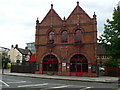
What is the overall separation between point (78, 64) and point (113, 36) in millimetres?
9967

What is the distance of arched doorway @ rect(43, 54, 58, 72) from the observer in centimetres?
3191

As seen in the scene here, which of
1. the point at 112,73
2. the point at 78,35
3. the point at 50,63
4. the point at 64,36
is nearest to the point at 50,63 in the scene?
the point at 50,63

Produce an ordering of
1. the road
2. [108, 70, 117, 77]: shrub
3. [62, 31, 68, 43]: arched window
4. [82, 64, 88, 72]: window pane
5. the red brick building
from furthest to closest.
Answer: [62, 31, 68, 43]: arched window → [108, 70, 117, 77]: shrub → the red brick building → [82, 64, 88, 72]: window pane → the road

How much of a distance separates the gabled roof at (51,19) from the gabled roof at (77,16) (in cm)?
215

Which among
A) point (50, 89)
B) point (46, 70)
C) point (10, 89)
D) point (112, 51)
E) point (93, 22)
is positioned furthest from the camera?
point (46, 70)

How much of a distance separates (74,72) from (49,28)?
934cm

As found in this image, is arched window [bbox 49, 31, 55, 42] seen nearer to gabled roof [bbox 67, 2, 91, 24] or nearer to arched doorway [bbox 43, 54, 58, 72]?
arched doorway [bbox 43, 54, 58, 72]

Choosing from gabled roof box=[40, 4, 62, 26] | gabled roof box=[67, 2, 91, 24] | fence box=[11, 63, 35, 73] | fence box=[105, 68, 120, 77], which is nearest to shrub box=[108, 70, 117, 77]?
fence box=[105, 68, 120, 77]

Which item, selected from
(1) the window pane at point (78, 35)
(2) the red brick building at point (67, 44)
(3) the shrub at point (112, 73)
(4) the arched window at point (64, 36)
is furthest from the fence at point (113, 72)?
(4) the arched window at point (64, 36)

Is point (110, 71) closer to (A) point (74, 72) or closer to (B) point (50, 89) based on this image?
(A) point (74, 72)

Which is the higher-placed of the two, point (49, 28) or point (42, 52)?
point (49, 28)

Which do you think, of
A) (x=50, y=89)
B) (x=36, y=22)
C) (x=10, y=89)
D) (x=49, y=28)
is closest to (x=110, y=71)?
(x=49, y=28)

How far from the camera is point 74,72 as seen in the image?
3031cm

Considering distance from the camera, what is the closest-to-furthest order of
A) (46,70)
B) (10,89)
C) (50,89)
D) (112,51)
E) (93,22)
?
1. (10,89)
2. (50,89)
3. (112,51)
4. (93,22)
5. (46,70)
